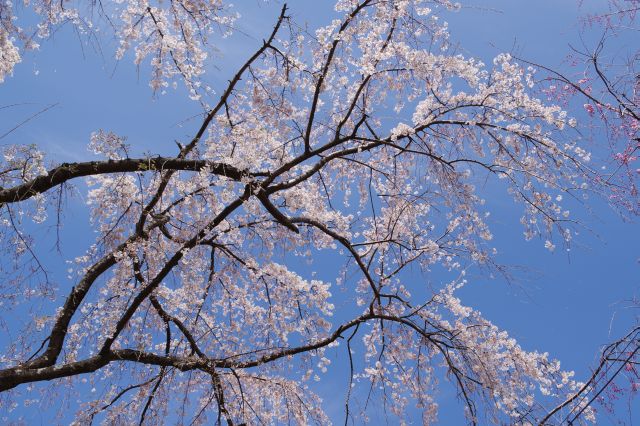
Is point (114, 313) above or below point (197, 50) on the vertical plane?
below

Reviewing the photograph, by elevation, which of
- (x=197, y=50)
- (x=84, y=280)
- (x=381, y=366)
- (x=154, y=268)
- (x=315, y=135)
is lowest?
(x=381, y=366)

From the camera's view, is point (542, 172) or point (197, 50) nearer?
point (542, 172)

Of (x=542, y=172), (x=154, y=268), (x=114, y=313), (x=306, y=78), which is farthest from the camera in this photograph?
(x=154, y=268)

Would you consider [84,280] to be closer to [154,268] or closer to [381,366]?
[154,268]

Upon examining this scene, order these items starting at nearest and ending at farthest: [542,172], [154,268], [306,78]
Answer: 1. [542,172]
2. [306,78]
3. [154,268]

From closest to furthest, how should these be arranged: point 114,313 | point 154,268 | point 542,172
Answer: point 542,172 < point 114,313 < point 154,268

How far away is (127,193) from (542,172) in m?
5.60

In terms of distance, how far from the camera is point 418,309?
6762 mm

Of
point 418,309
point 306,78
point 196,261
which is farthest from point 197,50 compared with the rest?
point 418,309

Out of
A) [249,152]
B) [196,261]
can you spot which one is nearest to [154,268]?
[196,261]

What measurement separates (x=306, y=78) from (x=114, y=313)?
12.5ft

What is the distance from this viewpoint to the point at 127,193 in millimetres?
8219

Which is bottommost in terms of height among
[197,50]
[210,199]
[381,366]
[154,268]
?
[381,366]

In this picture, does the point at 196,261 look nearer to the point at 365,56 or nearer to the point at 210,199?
A: the point at 210,199
